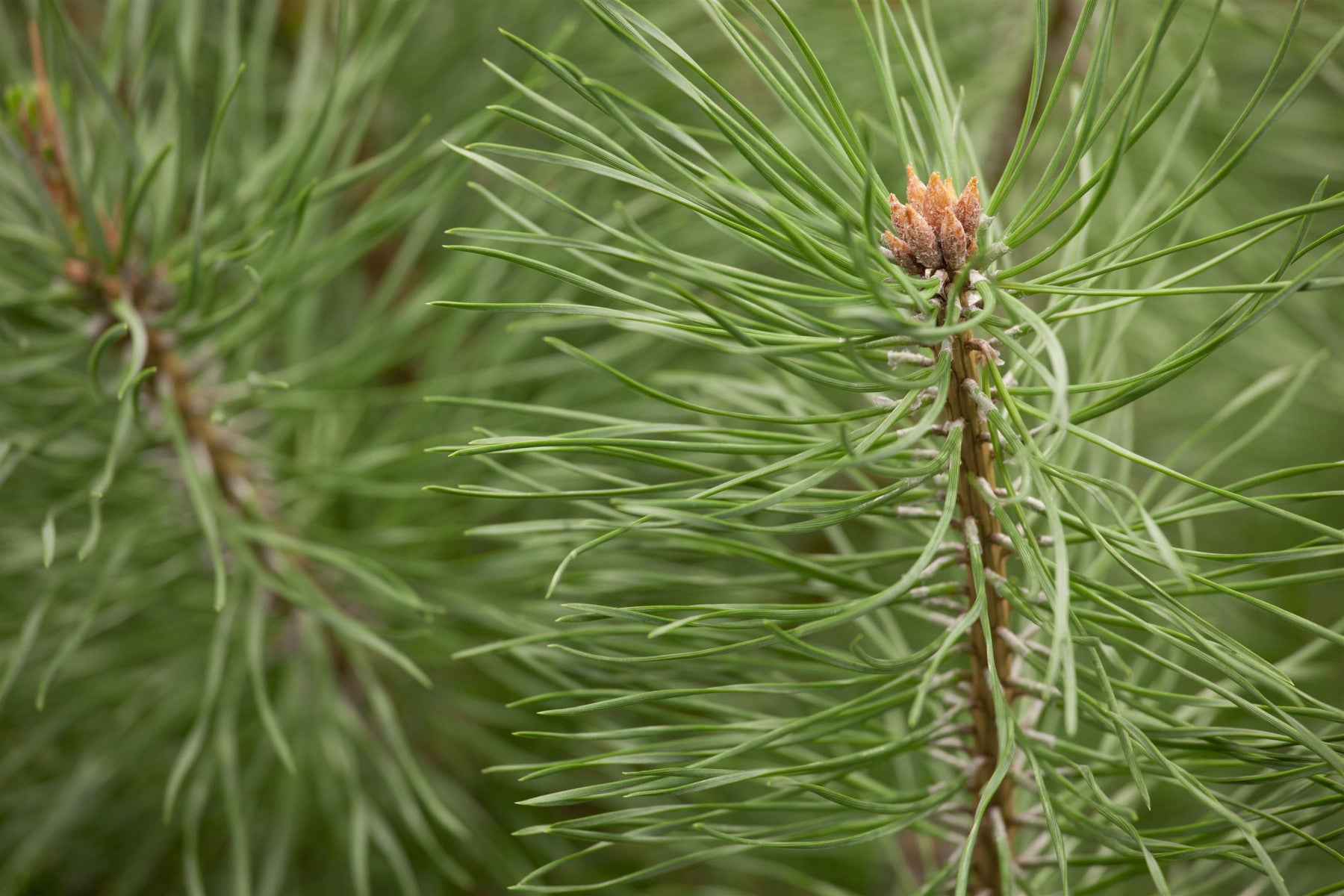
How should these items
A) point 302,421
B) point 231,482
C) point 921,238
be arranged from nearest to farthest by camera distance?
point 921,238 < point 231,482 < point 302,421

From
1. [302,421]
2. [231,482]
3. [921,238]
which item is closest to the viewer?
[921,238]

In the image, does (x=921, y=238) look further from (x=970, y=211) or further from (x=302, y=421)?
(x=302, y=421)

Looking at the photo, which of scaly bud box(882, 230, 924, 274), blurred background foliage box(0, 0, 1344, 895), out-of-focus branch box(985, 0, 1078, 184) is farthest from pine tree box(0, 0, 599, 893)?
out-of-focus branch box(985, 0, 1078, 184)

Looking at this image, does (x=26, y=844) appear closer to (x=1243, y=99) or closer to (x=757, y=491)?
(x=757, y=491)

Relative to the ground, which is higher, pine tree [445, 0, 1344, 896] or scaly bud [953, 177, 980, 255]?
scaly bud [953, 177, 980, 255]

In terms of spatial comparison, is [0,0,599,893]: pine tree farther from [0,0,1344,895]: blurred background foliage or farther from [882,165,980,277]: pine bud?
[882,165,980,277]: pine bud

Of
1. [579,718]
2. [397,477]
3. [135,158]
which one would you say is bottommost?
[579,718]

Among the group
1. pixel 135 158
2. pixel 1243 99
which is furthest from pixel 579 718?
pixel 1243 99

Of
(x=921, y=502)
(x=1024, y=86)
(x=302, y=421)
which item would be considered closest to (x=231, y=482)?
(x=302, y=421)
